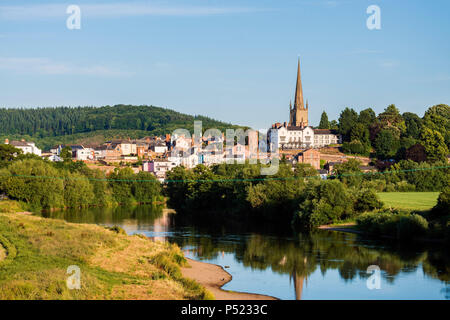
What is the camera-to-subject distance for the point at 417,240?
34125 millimetres

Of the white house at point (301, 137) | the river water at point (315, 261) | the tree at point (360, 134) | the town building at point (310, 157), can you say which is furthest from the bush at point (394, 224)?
the white house at point (301, 137)

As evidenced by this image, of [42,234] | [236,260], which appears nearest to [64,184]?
[42,234]

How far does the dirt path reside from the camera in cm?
2216

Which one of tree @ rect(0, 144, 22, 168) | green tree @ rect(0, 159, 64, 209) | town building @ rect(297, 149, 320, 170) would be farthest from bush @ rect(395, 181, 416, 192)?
tree @ rect(0, 144, 22, 168)

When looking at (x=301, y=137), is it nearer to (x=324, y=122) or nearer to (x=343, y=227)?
(x=324, y=122)

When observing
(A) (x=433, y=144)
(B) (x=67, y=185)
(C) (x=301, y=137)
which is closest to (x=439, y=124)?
(A) (x=433, y=144)

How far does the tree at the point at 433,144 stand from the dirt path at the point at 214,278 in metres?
54.7

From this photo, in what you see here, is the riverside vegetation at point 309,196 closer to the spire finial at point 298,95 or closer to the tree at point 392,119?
the tree at point 392,119

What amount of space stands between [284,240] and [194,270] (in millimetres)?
11430

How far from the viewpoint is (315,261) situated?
2906cm

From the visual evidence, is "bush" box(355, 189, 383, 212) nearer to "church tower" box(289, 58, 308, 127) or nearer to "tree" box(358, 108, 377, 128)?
"tree" box(358, 108, 377, 128)

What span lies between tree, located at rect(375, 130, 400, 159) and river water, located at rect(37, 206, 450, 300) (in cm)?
5206

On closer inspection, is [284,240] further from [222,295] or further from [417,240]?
[222,295]

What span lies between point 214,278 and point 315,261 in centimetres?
633
